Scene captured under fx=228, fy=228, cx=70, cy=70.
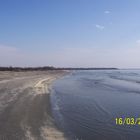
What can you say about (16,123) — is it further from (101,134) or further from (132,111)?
(132,111)

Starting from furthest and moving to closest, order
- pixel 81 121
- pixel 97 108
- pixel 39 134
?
pixel 97 108 → pixel 81 121 → pixel 39 134

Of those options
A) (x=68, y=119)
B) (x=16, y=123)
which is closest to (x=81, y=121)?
(x=68, y=119)

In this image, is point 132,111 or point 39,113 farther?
point 132,111

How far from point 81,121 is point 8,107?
423 centimetres

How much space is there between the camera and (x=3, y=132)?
24.3ft

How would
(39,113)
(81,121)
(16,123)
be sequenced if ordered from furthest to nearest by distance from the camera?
(39,113)
(81,121)
(16,123)

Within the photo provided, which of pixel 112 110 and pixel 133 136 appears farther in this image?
pixel 112 110

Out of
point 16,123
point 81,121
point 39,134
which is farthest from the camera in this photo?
point 81,121

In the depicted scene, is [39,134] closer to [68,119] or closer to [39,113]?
[68,119]

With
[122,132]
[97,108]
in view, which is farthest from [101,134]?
[97,108]

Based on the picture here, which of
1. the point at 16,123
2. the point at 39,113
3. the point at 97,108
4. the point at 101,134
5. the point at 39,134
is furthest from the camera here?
the point at 97,108

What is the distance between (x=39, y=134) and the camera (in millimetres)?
7332

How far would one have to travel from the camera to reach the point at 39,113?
1091 centimetres

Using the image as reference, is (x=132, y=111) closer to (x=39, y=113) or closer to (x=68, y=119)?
(x=68, y=119)
